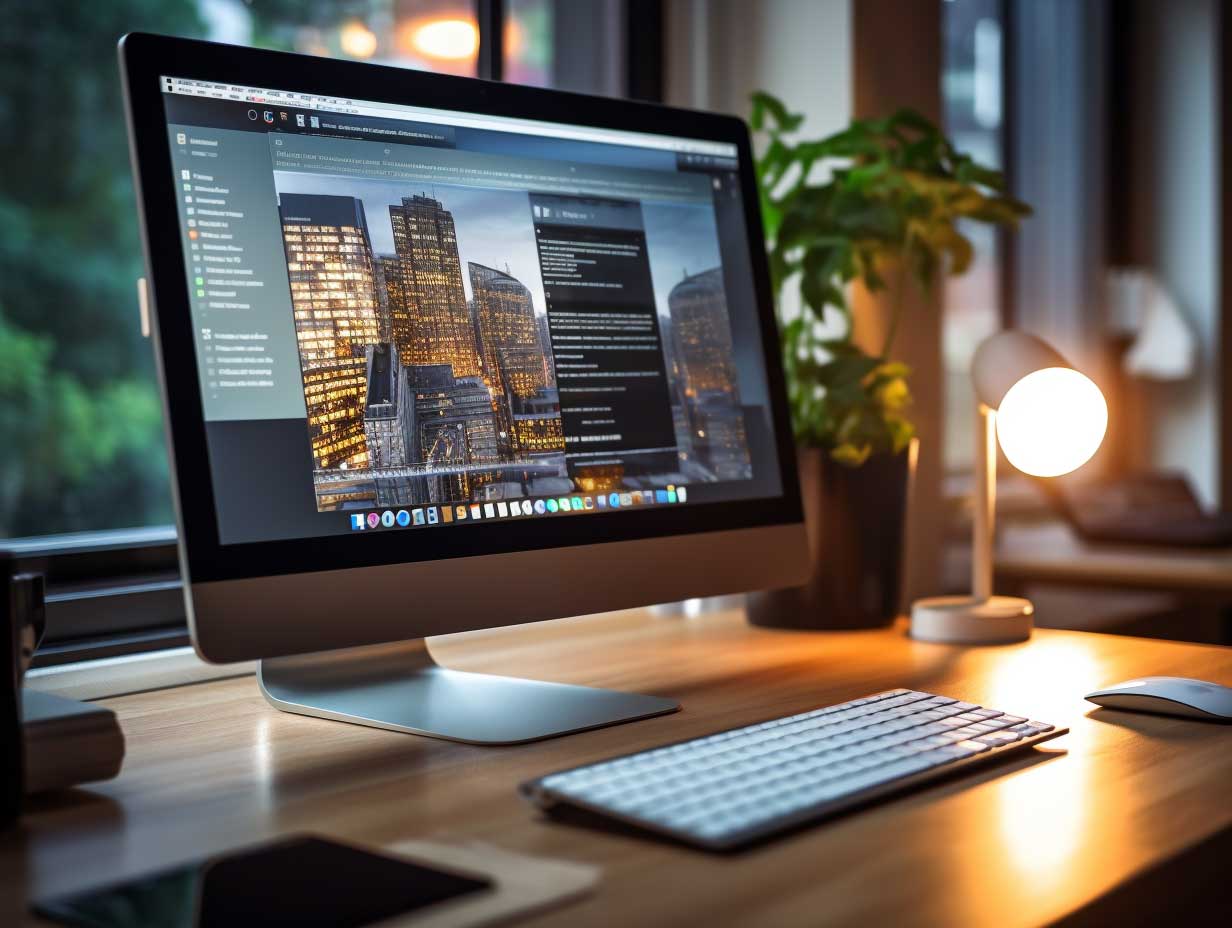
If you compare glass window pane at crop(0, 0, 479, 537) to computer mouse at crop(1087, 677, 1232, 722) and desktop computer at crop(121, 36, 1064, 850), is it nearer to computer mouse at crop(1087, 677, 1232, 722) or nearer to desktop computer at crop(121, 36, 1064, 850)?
desktop computer at crop(121, 36, 1064, 850)

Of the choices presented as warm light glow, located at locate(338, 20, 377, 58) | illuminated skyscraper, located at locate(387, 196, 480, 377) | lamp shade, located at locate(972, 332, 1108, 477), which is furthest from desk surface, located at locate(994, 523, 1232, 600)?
A: illuminated skyscraper, located at locate(387, 196, 480, 377)

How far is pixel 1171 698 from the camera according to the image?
0.90 m

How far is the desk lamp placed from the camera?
3.87 ft

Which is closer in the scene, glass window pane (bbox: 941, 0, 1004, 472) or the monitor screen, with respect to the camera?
the monitor screen

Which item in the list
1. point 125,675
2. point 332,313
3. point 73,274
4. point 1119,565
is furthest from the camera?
point 1119,565

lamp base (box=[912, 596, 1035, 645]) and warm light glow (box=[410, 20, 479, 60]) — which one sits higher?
warm light glow (box=[410, 20, 479, 60])

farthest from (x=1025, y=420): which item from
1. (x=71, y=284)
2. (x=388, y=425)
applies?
(x=71, y=284)

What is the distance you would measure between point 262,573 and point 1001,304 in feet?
8.41

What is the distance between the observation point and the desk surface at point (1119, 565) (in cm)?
194

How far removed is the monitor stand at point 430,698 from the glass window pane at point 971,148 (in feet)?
6.29

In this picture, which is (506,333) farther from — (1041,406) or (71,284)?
(71,284)

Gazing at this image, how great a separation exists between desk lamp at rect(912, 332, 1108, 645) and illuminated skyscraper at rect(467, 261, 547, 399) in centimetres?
50

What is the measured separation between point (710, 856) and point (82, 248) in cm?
121

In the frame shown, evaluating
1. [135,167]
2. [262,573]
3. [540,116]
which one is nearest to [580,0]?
[540,116]
